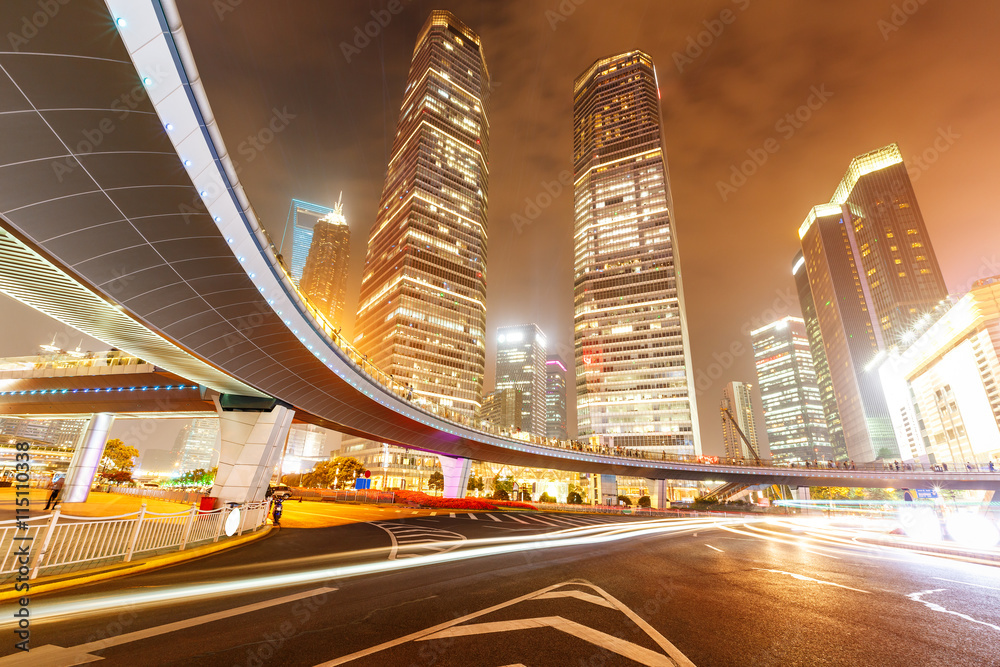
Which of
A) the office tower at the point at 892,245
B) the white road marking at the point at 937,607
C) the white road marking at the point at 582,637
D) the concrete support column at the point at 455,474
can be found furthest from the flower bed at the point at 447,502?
the office tower at the point at 892,245

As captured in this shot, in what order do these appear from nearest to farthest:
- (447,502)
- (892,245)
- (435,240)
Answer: (447,502)
(435,240)
(892,245)

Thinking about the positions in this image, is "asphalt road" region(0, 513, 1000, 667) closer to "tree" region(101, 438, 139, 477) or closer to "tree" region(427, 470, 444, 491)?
"tree" region(101, 438, 139, 477)

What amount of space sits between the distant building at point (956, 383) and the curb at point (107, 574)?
122m

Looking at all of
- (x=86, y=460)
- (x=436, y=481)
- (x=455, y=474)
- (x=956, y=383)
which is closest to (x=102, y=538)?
(x=86, y=460)

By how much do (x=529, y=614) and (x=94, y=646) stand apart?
596 centimetres

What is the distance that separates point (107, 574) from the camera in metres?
9.48

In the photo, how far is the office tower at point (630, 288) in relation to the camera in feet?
414

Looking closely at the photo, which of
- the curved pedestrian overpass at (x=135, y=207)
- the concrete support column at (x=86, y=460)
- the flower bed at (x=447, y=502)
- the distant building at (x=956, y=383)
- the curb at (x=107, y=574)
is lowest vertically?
the flower bed at (x=447, y=502)

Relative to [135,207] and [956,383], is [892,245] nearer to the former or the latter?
[956,383]

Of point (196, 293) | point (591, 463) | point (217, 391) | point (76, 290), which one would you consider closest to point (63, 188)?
point (196, 293)

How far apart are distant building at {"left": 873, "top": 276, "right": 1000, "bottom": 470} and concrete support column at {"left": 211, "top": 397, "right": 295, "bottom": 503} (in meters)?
120

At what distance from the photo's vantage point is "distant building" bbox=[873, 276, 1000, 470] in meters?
79.2

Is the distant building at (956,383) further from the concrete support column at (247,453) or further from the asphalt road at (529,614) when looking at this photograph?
the concrete support column at (247,453)

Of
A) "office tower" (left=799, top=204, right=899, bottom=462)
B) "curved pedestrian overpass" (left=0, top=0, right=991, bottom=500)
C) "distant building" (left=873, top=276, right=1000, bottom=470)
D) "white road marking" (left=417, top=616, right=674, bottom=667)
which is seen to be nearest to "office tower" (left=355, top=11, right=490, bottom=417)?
"curved pedestrian overpass" (left=0, top=0, right=991, bottom=500)
